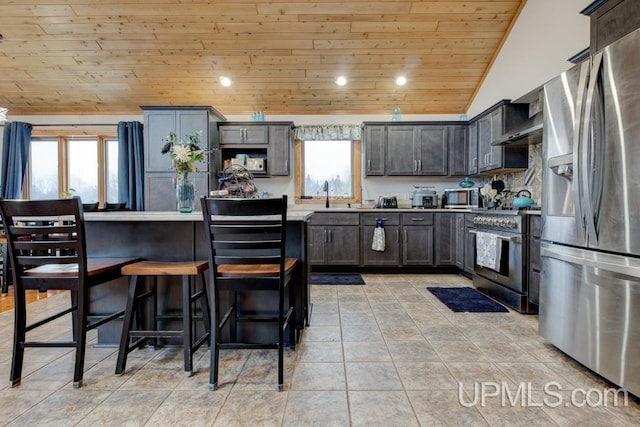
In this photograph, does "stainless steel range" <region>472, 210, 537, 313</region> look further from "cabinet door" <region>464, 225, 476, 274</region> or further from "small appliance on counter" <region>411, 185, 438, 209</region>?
"small appliance on counter" <region>411, 185, 438, 209</region>

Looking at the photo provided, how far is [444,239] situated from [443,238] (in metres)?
0.02

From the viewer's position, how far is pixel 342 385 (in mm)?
1865

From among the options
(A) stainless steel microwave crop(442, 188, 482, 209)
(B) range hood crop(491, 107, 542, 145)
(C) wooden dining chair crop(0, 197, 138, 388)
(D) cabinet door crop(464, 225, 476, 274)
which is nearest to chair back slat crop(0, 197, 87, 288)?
(C) wooden dining chair crop(0, 197, 138, 388)

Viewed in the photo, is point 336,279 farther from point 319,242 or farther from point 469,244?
point 469,244

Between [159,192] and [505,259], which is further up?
[159,192]

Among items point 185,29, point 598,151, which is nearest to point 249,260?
point 598,151

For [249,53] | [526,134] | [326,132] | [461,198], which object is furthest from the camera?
[326,132]

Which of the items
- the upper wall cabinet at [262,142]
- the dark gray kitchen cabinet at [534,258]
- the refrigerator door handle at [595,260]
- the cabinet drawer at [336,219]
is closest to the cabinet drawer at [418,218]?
the cabinet drawer at [336,219]

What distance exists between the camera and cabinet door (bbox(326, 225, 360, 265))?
15.8 ft

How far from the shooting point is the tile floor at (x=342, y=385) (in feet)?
5.22

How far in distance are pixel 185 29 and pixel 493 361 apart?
4760mm

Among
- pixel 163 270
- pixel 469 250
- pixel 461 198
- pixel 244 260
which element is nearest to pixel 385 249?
pixel 469 250

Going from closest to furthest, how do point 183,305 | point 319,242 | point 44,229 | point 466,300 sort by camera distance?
1. point 44,229
2. point 183,305
3. point 466,300
4. point 319,242

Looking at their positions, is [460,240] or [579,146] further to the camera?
[460,240]
